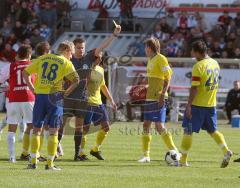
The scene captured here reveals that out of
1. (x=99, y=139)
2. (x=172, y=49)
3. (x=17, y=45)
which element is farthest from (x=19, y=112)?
(x=17, y=45)

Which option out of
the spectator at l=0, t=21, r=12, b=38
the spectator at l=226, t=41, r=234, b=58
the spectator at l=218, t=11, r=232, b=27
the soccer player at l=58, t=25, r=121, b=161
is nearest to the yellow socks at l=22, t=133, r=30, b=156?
the soccer player at l=58, t=25, r=121, b=161

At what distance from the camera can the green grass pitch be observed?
1259cm

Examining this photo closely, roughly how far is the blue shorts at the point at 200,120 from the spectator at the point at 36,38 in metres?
22.5

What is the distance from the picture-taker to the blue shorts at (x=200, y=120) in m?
15.0

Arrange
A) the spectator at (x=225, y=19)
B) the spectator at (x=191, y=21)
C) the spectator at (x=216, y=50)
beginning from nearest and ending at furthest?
the spectator at (x=216, y=50) < the spectator at (x=225, y=19) < the spectator at (x=191, y=21)

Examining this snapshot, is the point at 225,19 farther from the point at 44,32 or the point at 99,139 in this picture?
the point at 99,139

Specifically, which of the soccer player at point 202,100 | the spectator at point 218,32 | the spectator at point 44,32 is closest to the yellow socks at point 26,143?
the soccer player at point 202,100

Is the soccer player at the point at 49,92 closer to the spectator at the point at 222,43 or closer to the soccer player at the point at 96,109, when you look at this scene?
the soccer player at the point at 96,109

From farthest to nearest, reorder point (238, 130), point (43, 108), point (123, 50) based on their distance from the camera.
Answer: point (123, 50), point (238, 130), point (43, 108)

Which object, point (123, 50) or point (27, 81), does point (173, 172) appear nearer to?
point (27, 81)

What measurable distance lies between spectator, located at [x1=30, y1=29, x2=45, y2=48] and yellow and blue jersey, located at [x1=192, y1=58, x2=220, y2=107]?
22.5m

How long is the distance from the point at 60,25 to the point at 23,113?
23123mm

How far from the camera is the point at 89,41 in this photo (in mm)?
37094

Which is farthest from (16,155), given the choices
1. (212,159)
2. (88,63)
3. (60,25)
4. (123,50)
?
(60,25)
